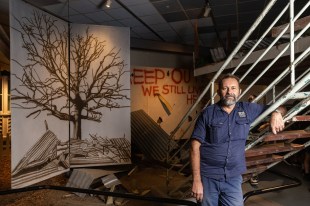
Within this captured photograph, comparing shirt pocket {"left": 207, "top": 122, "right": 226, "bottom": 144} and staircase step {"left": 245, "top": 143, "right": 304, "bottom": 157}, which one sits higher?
shirt pocket {"left": 207, "top": 122, "right": 226, "bottom": 144}

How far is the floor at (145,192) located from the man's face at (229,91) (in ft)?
7.92

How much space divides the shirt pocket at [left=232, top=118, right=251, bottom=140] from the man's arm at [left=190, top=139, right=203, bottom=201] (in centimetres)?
31

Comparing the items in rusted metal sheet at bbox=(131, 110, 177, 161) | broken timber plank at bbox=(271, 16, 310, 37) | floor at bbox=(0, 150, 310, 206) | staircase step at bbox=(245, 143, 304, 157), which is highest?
broken timber plank at bbox=(271, 16, 310, 37)

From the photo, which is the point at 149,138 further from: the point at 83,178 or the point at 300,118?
the point at 300,118

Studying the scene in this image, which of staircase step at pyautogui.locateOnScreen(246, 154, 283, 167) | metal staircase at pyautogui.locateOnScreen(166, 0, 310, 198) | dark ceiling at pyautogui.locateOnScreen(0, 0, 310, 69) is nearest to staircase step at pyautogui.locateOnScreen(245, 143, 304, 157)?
metal staircase at pyautogui.locateOnScreen(166, 0, 310, 198)

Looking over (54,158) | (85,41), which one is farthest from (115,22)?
(54,158)

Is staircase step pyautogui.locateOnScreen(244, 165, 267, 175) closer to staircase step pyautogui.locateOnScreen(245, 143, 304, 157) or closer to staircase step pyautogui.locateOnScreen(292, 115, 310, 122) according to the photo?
staircase step pyautogui.locateOnScreen(245, 143, 304, 157)

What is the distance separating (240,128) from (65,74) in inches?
159

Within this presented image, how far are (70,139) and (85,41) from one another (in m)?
2.00

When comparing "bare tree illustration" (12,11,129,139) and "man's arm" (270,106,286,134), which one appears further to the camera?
"bare tree illustration" (12,11,129,139)

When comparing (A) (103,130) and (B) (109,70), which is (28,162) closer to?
(A) (103,130)

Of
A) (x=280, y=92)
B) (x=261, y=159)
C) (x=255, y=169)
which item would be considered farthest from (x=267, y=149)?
(x=280, y=92)

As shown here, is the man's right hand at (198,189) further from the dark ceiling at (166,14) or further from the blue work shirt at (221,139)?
the dark ceiling at (166,14)

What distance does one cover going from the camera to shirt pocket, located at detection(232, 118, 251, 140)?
2.25 meters
